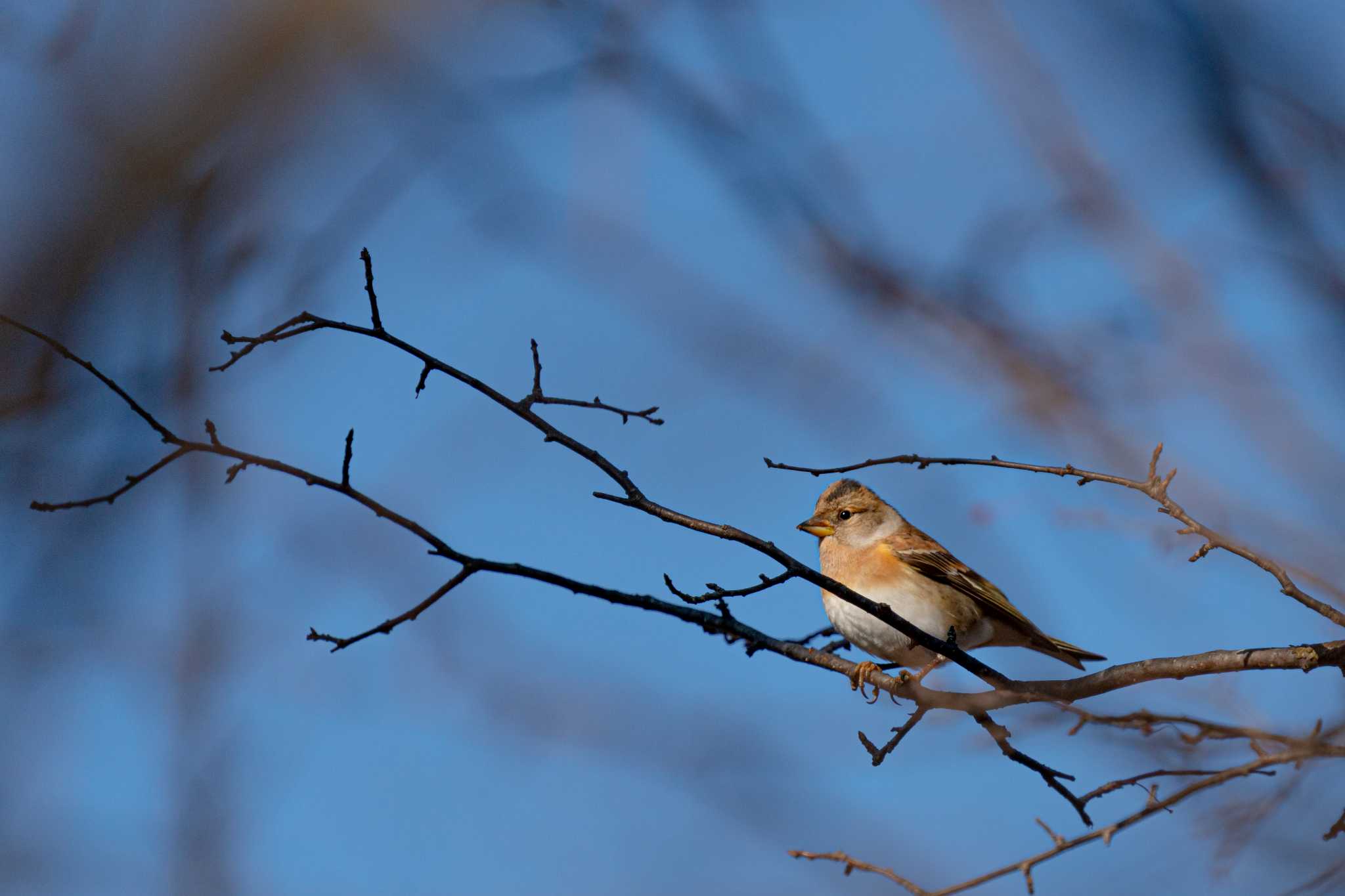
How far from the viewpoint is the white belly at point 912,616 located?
19.1ft

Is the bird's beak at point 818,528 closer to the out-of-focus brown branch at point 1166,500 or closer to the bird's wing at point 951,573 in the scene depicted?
the bird's wing at point 951,573

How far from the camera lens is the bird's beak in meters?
7.46

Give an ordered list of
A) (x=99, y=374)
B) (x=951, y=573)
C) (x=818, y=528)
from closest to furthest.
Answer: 1. (x=99, y=374)
2. (x=951, y=573)
3. (x=818, y=528)

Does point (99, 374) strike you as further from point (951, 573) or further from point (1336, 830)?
point (951, 573)

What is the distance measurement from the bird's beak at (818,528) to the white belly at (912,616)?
691 mm

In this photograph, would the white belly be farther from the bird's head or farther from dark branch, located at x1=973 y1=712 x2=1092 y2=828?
dark branch, located at x1=973 y1=712 x2=1092 y2=828

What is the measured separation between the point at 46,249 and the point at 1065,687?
139 inches

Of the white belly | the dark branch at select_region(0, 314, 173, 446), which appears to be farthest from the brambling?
the dark branch at select_region(0, 314, 173, 446)

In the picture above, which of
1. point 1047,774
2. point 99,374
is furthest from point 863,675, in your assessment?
point 99,374

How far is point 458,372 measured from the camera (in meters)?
3.86

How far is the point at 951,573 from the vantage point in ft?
22.4

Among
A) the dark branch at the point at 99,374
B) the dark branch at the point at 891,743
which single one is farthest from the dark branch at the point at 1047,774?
the dark branch at the point at 99,374

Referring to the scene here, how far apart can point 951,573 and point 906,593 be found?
0.34 meters

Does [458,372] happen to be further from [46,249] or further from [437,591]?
[46,249]
